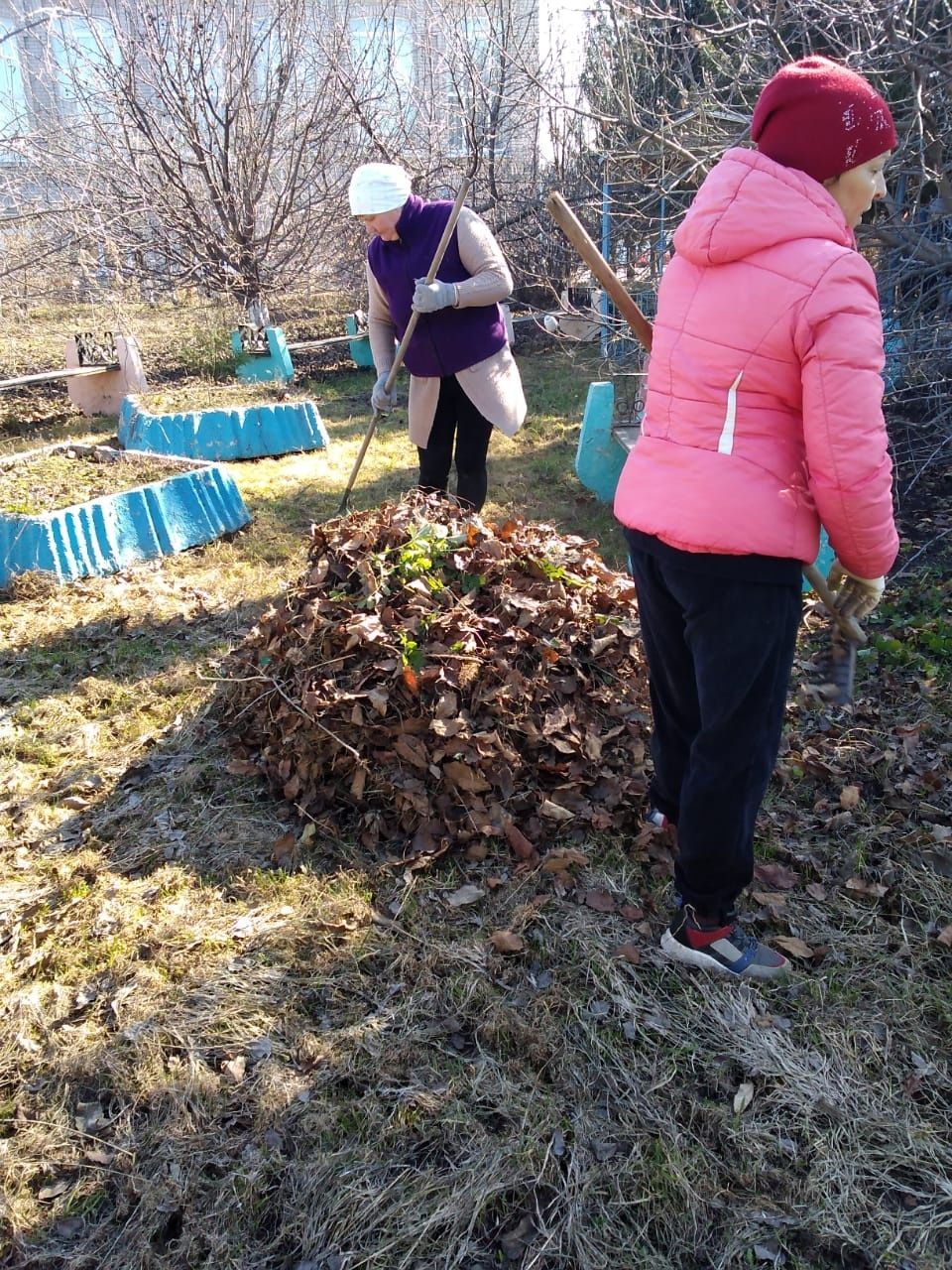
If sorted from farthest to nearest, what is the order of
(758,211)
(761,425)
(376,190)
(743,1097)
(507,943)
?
(376,190)
(507,943)
(743,1097)
(761,425)
(758,211)

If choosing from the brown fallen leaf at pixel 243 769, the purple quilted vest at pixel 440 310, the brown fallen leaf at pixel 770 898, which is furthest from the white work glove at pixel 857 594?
the purple quilted vest at pixel 440 310

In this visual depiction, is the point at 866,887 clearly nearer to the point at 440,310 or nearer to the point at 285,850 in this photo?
the point at 285,850

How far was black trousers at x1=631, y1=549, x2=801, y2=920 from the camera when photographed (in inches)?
76.2

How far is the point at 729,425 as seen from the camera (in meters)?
1.85

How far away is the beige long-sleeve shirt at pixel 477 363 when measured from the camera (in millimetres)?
3973

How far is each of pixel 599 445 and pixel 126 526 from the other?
2985mm

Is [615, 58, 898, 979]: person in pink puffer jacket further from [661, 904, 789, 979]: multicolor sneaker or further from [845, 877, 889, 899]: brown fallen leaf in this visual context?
[845, 877, 889, 899]: brown fallen leaf

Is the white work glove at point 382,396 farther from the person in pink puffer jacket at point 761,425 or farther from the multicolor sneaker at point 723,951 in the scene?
the multicolor sneaker at point 723,951

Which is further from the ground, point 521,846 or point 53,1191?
point 521,846

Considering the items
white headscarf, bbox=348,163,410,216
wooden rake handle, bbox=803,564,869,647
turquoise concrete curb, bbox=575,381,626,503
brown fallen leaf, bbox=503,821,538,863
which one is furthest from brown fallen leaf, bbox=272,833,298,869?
turquoise concrete curb, bbox=575,381,626,503

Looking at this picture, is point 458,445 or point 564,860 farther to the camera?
point 458,445

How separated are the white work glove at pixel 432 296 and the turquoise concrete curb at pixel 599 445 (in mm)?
2132

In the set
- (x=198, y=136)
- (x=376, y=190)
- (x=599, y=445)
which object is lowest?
(x=599, y=445)

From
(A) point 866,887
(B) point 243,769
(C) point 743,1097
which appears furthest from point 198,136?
(C) point 743,1097
